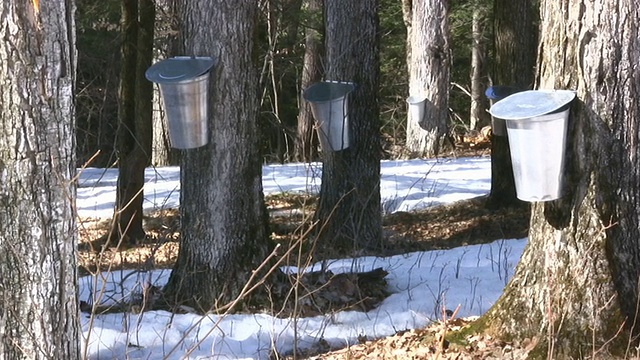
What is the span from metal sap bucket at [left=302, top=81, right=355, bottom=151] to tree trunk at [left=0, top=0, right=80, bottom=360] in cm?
385

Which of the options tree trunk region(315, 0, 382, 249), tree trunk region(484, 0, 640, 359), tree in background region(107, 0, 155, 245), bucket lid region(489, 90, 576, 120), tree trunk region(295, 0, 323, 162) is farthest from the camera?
tree trunk region(295, 0, 323, 162)

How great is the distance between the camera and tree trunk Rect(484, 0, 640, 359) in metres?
4.10

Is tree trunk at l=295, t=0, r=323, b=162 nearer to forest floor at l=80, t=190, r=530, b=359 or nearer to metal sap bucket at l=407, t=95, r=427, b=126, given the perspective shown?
metal sap bucket at l=407, t=95, r=427, b=126

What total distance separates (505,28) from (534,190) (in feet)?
19.8

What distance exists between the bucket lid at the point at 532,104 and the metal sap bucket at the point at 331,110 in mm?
3149

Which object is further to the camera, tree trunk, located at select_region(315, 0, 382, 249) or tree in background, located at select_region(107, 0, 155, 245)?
tree in background, located at select_region(107, 0, 155, 245)

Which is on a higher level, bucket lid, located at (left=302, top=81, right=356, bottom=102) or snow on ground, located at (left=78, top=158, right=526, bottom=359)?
bucket lid, located at (left=302, top=81, right=356, bottom=102)

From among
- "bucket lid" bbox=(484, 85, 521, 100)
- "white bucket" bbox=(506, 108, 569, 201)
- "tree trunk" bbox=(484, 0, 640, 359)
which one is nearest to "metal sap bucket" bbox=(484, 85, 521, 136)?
A: "bucket lid" bbox=(484, 85, 521, 100)

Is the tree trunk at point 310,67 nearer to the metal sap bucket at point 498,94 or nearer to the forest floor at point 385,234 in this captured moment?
the forest floor at point 385,234

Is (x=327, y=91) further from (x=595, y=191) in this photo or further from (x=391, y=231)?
(x=595, y=191)

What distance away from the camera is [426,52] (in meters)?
16.3

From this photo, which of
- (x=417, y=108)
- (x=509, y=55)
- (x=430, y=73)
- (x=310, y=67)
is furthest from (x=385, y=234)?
(x=310, y=67)

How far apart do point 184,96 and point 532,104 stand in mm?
2197

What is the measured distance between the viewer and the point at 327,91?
7.23 metres
